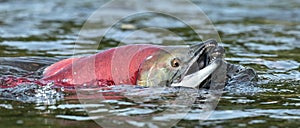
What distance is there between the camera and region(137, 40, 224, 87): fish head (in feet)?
15.4

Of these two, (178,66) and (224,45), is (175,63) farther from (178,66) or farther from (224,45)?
(224,45)

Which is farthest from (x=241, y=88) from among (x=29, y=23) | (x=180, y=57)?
(x=29, y=23)

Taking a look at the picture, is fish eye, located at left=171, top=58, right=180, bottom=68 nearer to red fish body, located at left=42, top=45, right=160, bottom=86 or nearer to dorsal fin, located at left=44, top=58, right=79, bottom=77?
red fish body, located at left=42, top=45, right=160, bottom=86

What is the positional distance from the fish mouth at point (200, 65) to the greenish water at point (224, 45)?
0.81 ft

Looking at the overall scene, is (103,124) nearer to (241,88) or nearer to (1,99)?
(1,99)

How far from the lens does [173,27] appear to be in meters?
10.3

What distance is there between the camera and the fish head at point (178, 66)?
468 cm

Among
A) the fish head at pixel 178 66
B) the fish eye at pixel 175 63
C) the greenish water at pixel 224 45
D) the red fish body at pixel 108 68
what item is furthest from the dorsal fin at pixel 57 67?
the fish eye at pixel 175 63

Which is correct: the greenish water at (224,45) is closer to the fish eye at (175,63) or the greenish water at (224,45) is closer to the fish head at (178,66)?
the fish head at (178,66)

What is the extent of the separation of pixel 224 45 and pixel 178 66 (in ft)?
11.8

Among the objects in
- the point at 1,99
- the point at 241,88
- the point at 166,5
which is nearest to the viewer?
the point at 1,99

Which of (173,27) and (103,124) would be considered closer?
(103,124)

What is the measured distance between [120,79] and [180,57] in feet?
1.60

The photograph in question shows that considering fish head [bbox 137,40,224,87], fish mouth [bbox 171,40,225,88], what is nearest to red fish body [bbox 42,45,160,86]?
fish head [bbox 137,40,224,87]
